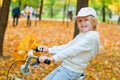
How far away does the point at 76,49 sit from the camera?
167 inches

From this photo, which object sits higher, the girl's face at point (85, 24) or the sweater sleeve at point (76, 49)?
the girl's face at point (85, 24)

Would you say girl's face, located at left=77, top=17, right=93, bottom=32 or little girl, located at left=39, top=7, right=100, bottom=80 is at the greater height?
girl's face, located at left=77, top=17, right=93, bottom=32

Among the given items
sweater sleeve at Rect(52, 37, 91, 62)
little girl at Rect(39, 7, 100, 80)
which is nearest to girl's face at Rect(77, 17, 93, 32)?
little girl at Rect(39, 7, 100, 80)

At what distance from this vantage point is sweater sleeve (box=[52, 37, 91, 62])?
414 cm

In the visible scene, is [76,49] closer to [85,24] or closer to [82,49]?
[82,49]

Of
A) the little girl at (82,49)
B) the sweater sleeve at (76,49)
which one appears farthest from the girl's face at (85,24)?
the sweater sleeve at (76,49)

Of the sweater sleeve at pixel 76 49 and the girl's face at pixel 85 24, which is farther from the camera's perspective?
the girl's face at pixel 85 24

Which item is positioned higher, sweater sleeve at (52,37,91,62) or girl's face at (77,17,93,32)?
girl's face at (77,17,93,32)

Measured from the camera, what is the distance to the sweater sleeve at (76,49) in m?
4.14

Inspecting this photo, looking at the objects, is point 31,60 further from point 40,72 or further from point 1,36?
point 1,36

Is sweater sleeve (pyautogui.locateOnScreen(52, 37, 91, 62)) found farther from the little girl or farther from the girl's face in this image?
the girl's face

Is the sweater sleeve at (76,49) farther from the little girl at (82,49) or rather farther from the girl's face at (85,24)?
the girl's face at (85,24)

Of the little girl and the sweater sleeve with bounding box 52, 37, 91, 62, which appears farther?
the little girl

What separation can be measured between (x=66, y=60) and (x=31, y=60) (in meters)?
0.44
